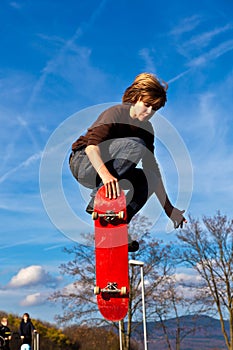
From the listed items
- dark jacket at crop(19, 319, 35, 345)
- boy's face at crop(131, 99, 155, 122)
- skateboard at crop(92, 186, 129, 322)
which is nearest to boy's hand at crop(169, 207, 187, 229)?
skateboard at crop(92, 186, 129, 322)

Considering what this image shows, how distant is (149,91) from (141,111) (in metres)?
0.19

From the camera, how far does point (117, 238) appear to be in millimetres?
4410

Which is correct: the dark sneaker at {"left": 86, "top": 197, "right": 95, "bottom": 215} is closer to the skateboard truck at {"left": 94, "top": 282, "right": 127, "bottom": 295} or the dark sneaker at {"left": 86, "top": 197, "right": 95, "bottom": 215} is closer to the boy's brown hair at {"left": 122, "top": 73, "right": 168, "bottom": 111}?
the skateboard truck at {"left": 94, "top": 282, "right": 127, "bottom": 295}

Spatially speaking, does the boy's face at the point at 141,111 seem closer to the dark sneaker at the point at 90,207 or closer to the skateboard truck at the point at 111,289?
the dark sneaker at the point at 90,207

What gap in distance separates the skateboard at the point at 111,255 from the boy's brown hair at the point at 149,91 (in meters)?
0.84

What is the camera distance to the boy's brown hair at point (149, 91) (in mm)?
4520

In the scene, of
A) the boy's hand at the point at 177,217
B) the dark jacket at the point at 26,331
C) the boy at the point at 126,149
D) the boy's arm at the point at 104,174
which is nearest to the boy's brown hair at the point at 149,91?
the boy at the point at 126,149

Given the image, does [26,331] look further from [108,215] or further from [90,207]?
[108,215]

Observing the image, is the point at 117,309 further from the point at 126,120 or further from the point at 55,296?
the point at 55,296

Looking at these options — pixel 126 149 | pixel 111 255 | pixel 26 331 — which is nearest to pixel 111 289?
pixel 111 255

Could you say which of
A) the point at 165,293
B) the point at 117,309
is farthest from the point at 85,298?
the point at 117,309

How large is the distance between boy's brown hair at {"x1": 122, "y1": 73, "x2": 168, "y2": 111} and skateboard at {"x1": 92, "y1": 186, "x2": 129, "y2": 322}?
842mm

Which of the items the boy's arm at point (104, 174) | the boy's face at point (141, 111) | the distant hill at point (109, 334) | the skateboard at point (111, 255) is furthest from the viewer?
the distant hill at point (109, 334)

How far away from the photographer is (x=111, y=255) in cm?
441
